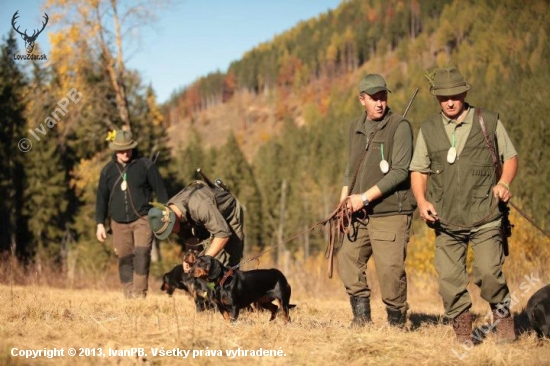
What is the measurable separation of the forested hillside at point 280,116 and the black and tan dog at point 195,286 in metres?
1.39

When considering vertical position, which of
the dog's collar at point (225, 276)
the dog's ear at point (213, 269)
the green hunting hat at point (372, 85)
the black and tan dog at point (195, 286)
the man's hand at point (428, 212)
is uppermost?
the green hunting hat at point (372, 85)

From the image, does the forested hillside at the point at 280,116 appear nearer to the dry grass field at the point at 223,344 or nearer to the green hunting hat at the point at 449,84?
the green hunting hat at the point at 449,84

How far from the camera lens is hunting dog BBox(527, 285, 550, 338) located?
5688 millimetres

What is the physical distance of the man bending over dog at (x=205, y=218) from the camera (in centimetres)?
685

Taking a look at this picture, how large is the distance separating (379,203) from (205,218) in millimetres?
2104

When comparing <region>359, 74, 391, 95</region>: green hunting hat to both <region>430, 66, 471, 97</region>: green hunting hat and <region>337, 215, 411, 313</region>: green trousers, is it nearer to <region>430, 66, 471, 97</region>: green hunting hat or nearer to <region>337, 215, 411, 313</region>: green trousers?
<region>430, 66, 471, 97</region>: green hunting hat

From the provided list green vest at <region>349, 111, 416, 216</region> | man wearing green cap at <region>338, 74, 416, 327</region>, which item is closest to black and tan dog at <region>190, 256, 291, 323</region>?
man wearing green cap at <region>338, 74, 416, 327</region>

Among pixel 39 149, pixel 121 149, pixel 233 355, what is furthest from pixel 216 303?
pixel 39 149

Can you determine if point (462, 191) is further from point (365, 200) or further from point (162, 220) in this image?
point (162, 220)

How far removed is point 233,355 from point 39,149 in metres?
34.5

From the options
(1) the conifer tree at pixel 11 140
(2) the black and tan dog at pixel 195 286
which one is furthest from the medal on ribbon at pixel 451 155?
→ (1) the conifer tree at pixel 11 140

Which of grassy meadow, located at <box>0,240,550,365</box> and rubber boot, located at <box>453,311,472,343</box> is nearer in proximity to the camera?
grassy meadow, located at <box>0,240,550,365</box>

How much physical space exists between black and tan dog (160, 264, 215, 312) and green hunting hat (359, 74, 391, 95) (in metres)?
2.63

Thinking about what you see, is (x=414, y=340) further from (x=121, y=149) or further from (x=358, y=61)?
(x=358, y=61)
